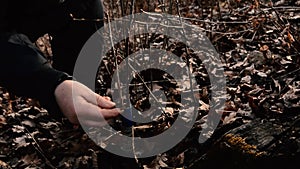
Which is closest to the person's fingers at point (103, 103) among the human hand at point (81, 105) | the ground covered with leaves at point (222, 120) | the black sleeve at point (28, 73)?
the human hand at point (81, 105)

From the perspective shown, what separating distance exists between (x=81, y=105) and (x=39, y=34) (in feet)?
3.48

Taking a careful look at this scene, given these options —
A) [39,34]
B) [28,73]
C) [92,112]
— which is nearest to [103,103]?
[92,112]

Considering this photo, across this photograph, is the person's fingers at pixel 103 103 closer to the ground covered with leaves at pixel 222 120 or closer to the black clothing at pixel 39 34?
the black clothing at pixel 39 34

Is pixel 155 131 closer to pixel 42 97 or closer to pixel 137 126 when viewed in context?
pixel 137 126

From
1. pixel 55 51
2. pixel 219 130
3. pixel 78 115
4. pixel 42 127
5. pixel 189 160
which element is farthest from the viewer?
pixel 42 127

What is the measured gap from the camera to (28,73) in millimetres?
1395

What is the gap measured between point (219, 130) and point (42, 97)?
1135 mm

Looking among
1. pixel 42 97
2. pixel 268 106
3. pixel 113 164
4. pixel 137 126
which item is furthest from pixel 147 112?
pixel 42 97

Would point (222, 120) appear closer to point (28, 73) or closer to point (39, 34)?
point (39, 34)

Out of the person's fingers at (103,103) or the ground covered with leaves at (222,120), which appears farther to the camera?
the ground covered with leaves at (222,120)

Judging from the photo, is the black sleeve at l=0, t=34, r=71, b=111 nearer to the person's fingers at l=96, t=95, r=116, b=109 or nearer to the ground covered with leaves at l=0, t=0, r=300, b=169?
the person's fingers at l=96, t=95, r=116, b=109

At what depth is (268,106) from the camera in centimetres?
239

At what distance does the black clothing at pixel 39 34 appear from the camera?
139 centimetres

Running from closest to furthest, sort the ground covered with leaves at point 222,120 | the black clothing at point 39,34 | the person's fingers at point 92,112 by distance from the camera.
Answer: the person's fingers at point 92,112
the black clothing at point 39,34
the ground covered with leaves at point 222,120
